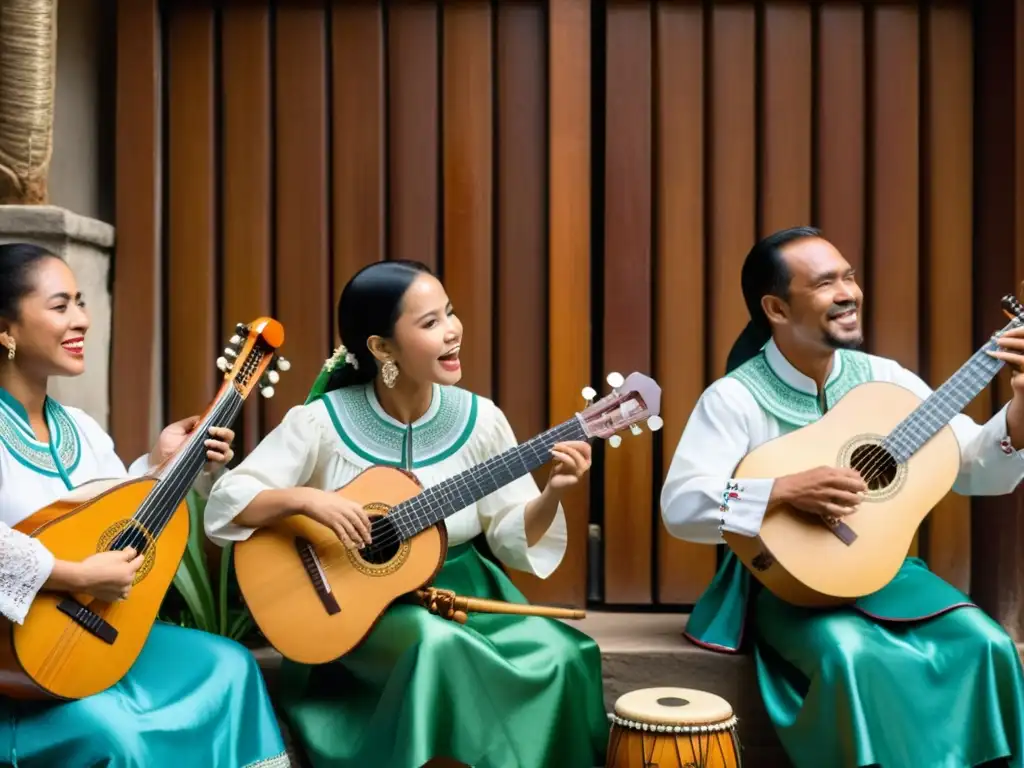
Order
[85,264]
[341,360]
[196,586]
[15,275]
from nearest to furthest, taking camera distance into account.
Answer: [15,275]
[341,360]
[196,586]
[85,264]

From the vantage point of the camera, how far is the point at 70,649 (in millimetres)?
2812

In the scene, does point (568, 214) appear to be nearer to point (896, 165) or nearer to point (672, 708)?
point (896, 165)

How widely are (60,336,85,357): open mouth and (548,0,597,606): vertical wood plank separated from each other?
159cm

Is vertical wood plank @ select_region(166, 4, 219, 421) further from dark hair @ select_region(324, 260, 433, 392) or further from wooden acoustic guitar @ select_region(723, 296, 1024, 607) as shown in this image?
wooden acoustic guitar @ select_region(723, 296, 1024, 607)

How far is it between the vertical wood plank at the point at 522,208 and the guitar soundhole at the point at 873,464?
1.32 m

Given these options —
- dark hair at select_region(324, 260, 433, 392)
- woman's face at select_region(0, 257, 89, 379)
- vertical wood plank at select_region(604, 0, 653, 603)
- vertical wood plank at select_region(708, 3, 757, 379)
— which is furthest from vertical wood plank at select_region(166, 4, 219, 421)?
vertical wood plank at select_region(708, 3, 757, 379)

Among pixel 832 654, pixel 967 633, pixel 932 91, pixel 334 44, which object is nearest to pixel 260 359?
pixel 334 44

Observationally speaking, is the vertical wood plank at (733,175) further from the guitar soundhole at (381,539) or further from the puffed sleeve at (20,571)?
the puffed sleeve at (20,571)

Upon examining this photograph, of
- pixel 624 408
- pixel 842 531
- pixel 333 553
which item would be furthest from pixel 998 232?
pixel 333 553

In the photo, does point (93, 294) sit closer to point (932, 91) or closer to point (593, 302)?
point (593, 302)

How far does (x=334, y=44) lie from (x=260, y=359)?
1430mm

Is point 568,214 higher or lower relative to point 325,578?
higher

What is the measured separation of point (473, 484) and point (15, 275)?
1.31 m

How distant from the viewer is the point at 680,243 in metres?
4.24
